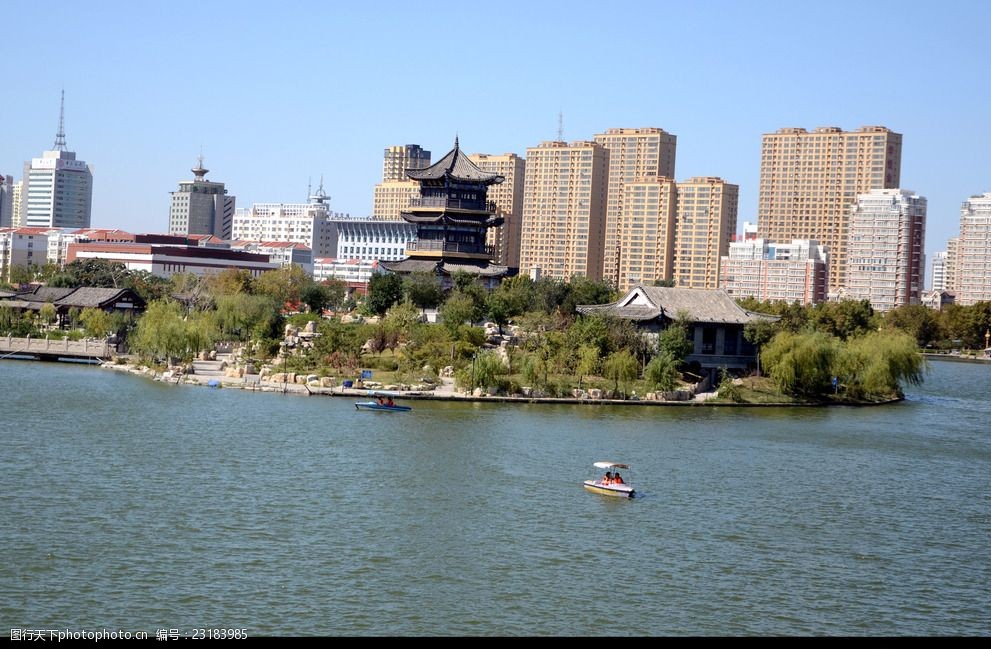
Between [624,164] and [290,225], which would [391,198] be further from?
[624,164]

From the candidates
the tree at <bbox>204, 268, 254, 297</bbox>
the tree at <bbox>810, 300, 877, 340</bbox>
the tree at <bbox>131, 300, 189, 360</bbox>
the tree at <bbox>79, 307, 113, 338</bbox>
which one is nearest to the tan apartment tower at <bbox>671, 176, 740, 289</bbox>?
the tree at <bbox>810, 300, 877, 340</bbox>

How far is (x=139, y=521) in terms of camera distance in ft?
63.3

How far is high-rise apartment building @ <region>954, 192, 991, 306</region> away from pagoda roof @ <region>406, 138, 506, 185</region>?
76.8m

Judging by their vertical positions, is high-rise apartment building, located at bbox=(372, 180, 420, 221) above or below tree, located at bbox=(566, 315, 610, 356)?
above

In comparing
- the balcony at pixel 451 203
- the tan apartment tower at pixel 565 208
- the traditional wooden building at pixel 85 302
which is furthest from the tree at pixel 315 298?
the tan apartment tower at pixel 565 208

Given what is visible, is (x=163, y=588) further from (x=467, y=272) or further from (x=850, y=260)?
(x=850, y=260)

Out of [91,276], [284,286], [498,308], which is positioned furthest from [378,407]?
[91,276]

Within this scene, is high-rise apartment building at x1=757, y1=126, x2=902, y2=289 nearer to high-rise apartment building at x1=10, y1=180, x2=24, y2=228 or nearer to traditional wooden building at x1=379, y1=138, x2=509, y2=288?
traditional wooden building at x1=379, y1=138, x2=509, y2=288

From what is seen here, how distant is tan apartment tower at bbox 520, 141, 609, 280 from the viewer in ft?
382

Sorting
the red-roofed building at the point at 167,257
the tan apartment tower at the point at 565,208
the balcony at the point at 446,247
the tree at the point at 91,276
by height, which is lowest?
the tree at the point at 91,276

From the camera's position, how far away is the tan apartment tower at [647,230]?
115 m

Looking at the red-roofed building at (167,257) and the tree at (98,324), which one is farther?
the red-roofed building at (167,257)

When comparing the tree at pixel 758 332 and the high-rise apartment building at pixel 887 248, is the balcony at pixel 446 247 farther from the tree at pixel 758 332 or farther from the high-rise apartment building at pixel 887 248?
the high-rise apartment building at pixel 887 248

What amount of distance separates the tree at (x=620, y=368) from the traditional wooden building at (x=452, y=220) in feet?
60.5
